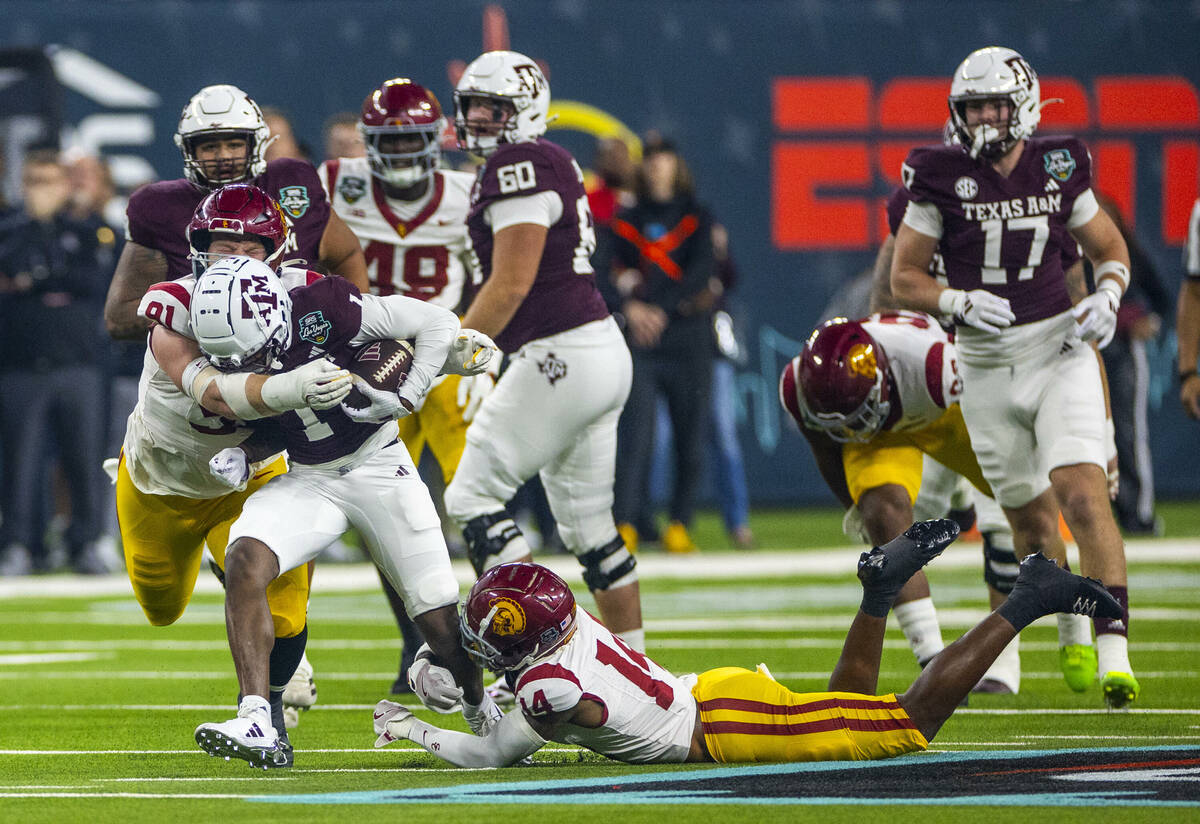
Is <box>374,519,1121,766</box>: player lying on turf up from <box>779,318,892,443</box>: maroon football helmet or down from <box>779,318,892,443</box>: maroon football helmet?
down

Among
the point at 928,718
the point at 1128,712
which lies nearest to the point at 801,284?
the point at 1128,712

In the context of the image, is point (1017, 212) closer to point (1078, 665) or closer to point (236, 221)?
point (1078, 665)

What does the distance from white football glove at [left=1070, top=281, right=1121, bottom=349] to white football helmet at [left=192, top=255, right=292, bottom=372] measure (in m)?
2.74

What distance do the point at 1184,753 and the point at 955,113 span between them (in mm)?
2551

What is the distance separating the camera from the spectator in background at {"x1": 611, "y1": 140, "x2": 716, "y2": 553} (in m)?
12.3

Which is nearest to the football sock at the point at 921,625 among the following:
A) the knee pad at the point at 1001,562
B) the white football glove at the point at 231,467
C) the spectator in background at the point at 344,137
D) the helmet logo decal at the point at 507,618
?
the knee pad at the point at 1001,562

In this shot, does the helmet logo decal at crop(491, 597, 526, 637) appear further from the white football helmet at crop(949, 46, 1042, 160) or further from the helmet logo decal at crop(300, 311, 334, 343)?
the white football helmet at crop(949, 46, 1042, 160)

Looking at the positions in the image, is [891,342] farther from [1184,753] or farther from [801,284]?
[801,284]

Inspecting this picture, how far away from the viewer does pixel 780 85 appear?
15.7 metres

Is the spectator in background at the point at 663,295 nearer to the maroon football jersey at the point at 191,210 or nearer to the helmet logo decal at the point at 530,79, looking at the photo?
the helmet logo decal at the point at 530,79

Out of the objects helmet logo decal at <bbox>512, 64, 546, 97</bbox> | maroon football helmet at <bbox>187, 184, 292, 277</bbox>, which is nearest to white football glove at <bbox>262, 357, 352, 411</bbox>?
maroon football helmet at <bbox>187, 184, 292, 277</bbox>

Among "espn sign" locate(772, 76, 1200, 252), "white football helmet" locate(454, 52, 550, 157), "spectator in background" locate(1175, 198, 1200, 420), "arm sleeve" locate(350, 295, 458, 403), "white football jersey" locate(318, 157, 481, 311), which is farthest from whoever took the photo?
"espn sign" locate(772, 76, 1200, 252)

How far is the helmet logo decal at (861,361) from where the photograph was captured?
6.41m

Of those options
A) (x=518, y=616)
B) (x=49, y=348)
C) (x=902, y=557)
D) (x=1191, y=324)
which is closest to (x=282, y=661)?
(x=518, y=616)
